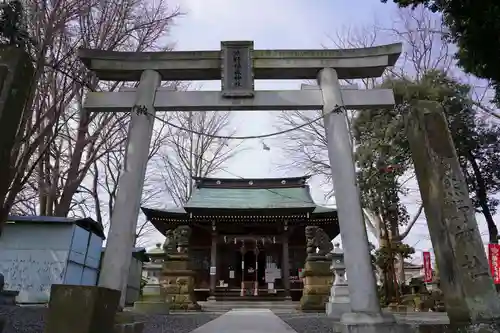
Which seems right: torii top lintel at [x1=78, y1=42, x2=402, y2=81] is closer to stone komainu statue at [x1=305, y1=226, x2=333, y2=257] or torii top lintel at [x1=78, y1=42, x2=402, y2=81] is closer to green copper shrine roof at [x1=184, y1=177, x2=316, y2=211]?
stone komainu statue at [x1=305, y1=226, x2=333, y2=257]

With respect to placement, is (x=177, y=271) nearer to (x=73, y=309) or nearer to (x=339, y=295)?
(x=339, y=295)

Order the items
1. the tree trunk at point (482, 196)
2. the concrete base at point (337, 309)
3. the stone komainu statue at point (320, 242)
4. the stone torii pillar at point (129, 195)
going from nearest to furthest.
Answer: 1. the stone torii pillar at point (129, 195)
2. the concrete base at point (337, 309)
3. the stone komainu statue at point (320, 242)
4. the tree trunk at point (482, 196)

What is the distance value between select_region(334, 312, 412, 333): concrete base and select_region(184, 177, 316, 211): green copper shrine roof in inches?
492

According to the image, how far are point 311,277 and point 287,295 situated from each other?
4790 mm

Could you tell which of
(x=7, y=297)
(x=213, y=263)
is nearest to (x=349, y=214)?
(x=7, y=297)

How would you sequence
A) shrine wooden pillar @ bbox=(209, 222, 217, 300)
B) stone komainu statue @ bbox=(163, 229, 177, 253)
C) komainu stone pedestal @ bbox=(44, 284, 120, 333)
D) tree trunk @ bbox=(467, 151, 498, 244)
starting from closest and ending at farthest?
komainu stone pedestal @ bbox=(44, 284, 120, 333) < stone komainu statue @ bbox=(163, 229, 177, 253) < tree trunk @ bbox=(467, 151, 498, 244) < shrine wooden pillar @ bbox=(209, 222, 217, 300)

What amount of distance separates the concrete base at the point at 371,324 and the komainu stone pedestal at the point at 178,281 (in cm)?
925

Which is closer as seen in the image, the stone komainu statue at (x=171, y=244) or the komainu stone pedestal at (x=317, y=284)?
the komainu stone pedestal at (x=317, y=284)

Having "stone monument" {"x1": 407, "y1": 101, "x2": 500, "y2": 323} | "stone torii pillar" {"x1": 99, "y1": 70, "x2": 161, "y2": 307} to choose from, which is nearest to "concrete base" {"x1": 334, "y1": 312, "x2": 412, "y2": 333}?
"stone monument" {"x1": 407, "y1": 101, "x2": 500, "y2": 323}

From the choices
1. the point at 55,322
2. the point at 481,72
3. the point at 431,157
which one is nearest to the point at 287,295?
the point at 481,72

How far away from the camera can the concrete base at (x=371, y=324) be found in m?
4.77

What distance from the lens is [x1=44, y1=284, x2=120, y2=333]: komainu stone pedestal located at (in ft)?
9.71

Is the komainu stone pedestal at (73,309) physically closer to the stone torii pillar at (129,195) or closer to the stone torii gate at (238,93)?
the stone torii pillar at (129,195)

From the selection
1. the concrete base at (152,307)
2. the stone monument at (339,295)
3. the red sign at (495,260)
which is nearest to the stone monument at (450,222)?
the stone monument at (339,295)
